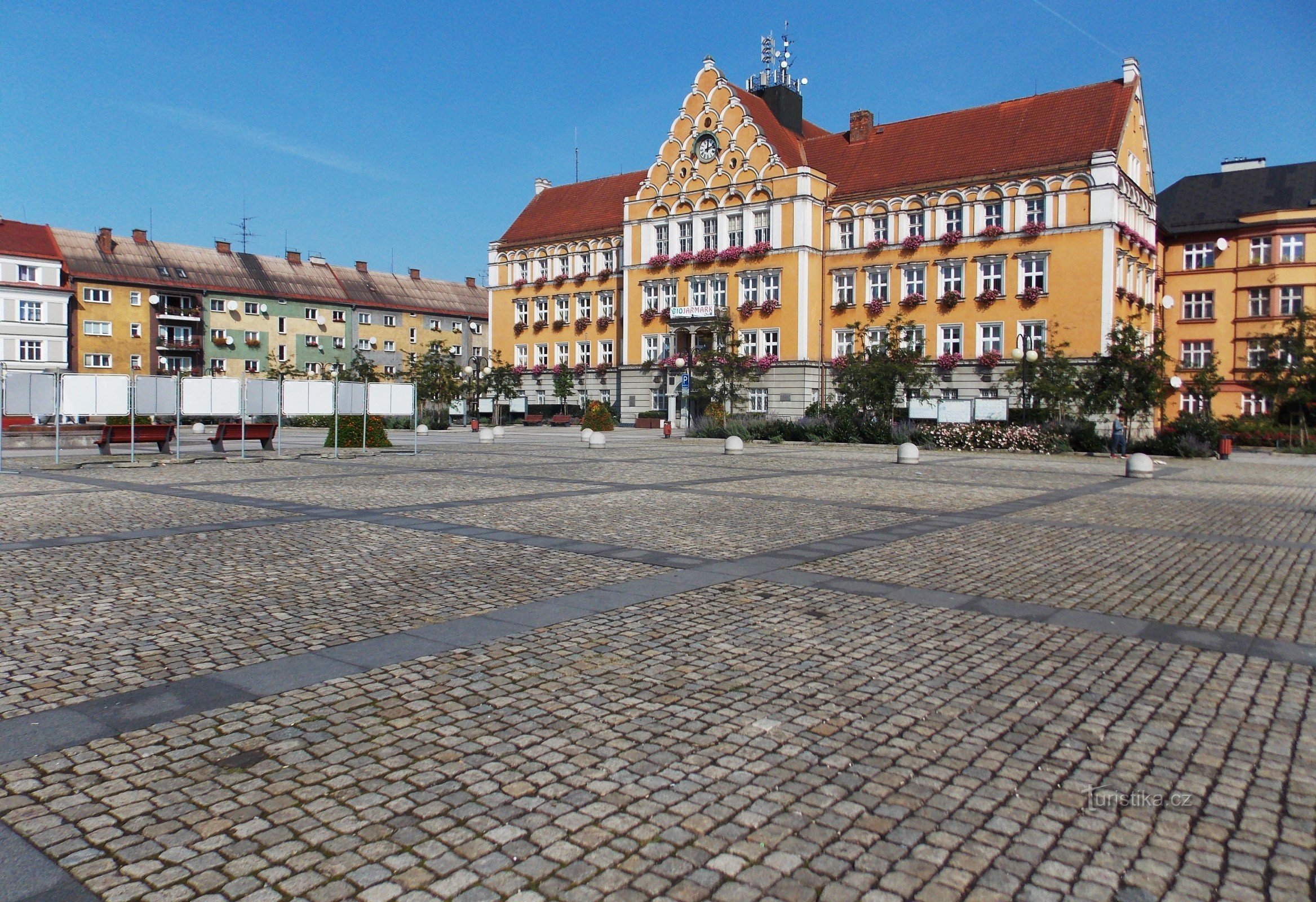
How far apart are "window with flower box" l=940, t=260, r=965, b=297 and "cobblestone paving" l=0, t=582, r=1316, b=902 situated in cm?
4946

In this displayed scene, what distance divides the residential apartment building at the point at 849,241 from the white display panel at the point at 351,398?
85.0ft

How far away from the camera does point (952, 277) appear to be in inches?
2093

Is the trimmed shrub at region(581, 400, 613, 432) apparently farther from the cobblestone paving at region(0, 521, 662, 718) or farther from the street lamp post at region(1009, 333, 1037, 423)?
the cobblestone paving at region(0, 521, 662, 718)

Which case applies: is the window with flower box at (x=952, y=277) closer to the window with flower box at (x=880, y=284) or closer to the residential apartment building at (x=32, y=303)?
the window with flower box at (x=880, y=284)

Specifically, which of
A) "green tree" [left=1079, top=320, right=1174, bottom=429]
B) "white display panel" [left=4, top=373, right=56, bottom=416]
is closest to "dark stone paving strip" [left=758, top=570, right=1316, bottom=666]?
"white display panel" [left=4, top=373, right=56, bottom=416]

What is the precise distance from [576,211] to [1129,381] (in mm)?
47968

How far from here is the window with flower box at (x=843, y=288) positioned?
188ft

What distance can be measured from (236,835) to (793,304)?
55.1 m

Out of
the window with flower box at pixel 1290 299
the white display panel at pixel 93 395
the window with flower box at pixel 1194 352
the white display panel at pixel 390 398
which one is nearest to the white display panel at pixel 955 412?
the white display panel at pixel 390 398

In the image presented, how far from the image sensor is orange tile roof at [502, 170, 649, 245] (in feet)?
229

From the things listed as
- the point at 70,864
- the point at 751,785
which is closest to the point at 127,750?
the point at 70,864

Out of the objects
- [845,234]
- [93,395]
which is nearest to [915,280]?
[845,234]

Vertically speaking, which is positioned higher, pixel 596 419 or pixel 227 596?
pixel 596 419

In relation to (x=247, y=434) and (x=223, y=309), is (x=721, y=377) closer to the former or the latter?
(x=247, y=434)
